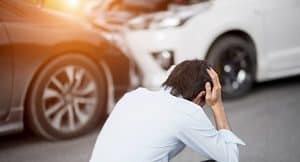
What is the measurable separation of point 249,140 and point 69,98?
152 centimetres

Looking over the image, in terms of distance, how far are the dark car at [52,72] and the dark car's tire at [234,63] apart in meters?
1.31

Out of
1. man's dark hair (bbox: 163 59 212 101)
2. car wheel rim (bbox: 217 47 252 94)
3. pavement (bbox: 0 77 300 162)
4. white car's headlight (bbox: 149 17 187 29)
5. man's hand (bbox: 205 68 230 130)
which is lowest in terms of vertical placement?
pavement (bbox: 0 77 300 162)

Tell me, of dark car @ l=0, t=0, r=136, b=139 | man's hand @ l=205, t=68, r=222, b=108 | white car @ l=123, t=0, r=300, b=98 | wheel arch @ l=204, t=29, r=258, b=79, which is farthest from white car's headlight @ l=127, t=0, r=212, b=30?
man's hand @ l=205, t=68, r=222, b=108

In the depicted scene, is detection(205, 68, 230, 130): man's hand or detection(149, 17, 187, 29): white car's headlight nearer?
detection(205, 68, 230, 130): man's hand

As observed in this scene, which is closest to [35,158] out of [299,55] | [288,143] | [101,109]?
[101,109]

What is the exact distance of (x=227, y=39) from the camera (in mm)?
6875

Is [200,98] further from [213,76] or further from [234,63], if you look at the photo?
[234,63]

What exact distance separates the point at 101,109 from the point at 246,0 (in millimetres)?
2116

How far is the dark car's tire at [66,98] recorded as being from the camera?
17.5 feet

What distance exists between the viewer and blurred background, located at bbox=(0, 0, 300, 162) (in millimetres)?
5230

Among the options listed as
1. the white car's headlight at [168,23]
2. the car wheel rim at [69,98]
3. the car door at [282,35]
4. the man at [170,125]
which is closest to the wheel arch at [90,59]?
the car wheel rim at [69,98]

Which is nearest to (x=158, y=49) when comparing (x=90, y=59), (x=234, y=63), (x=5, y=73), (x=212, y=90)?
(x=234, y=63)

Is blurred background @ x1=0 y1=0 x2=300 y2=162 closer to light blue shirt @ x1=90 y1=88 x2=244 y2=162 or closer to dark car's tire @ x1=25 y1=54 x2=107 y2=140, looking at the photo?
dark car's tire @ x1=25 y1=54 x2=107 y2=140

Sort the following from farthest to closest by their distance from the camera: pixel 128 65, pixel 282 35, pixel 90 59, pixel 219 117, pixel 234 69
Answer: pixel 282 35 < pixel 234 69 < pixel 128 65 < pixel 90 59 < pixel 219 117
